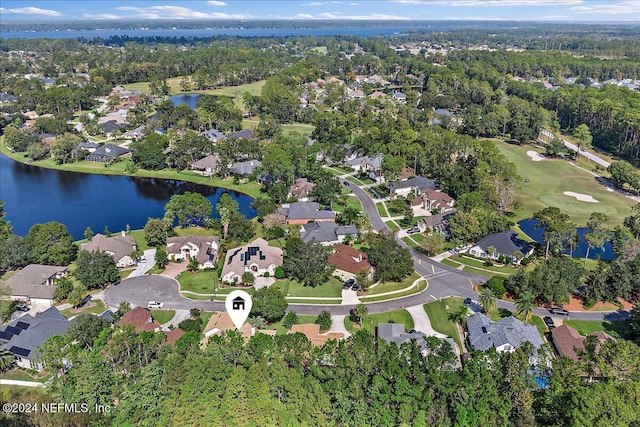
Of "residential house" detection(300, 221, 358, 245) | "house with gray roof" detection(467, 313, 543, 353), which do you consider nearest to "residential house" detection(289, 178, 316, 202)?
"residential house" detection(300, 221, 358, 245)

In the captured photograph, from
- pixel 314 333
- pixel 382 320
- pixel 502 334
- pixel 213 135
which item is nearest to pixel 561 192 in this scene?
pixel 502 334

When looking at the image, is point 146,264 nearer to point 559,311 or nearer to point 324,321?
point 324,321

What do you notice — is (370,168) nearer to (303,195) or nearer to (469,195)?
(303,195)

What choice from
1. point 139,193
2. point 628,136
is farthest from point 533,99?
point 139,193

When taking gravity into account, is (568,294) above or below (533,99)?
below

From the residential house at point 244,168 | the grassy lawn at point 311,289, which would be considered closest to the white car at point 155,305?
the grassy lawn at point 311,289
